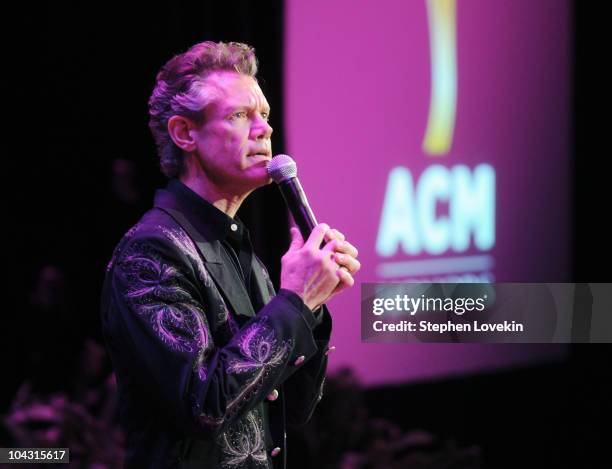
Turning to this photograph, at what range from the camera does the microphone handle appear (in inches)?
60.2

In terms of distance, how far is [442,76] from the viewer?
3566 millimetres

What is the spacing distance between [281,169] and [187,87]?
0.24 meters

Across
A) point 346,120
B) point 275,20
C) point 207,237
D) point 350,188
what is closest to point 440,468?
point 350,188

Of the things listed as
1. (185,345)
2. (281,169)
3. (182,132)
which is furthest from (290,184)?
(185,345)

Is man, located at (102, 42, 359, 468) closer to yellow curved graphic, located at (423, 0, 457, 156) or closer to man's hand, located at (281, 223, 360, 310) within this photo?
man's hand, located at (281, 223, 360, 310)

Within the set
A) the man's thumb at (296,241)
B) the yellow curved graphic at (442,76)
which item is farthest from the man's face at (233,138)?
the yellow curved graphic at (442,76)

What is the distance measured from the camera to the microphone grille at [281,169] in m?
1.57

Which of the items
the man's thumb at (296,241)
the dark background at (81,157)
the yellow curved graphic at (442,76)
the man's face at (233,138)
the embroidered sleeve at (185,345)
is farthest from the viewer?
the yellow curved graphic at (442,76)

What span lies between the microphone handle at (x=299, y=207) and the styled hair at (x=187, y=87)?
21cm

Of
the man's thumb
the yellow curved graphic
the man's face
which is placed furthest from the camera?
the yellow curved graphic

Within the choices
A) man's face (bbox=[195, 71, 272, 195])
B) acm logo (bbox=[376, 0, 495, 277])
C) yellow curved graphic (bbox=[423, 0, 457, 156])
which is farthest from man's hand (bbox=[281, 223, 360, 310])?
yellow curved graphic (bbox=[423, 0, 457, 156])

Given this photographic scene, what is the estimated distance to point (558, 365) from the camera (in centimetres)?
402

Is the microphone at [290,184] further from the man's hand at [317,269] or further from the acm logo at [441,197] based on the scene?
the acm logo at [441,197]

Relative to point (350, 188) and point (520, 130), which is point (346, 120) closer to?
point (350, 188)
